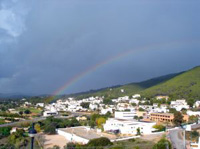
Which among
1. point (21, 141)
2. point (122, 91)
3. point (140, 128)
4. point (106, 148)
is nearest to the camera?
point (106, 148)

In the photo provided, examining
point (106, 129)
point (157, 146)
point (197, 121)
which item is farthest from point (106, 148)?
point (197, 121)

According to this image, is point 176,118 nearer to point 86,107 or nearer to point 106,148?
point 106,148

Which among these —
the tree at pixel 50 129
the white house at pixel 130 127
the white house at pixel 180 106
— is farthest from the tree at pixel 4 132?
the white house at pixel 180 106

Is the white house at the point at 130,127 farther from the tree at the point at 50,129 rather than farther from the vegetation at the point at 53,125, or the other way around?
the tree at the point at 50,129

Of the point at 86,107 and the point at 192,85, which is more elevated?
the point at 192,85

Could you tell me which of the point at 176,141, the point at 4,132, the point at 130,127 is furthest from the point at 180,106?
the point at 4,132

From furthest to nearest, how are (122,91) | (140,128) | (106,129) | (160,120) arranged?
1. (122,91)
2. (160,120)
3. (106,129)
4. (140,128)

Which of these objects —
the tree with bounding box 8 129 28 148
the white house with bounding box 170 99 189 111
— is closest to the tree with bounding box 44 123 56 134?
the tree with bounding box 8 129 28 148

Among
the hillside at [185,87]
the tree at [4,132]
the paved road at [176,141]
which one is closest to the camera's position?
the paved road at [176,141]

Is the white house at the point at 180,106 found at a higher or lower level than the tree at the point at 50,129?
higher

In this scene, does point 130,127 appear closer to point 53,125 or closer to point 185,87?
point 53,125

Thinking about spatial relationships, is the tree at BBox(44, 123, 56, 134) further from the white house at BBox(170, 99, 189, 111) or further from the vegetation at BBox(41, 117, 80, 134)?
the white house at BBox(170, 99, 189, 111)
